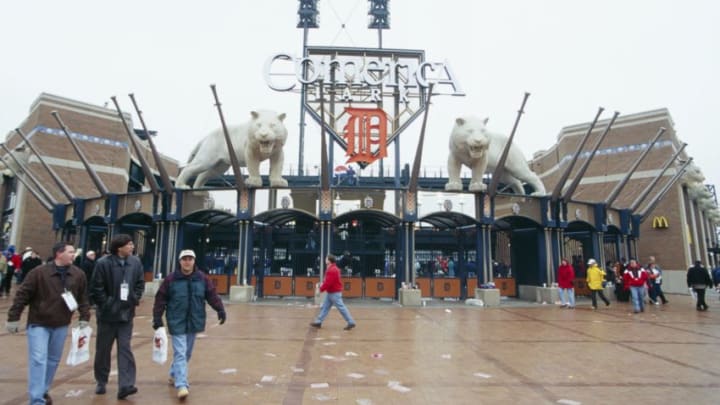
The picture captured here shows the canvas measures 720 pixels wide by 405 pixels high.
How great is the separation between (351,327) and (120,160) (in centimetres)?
2838

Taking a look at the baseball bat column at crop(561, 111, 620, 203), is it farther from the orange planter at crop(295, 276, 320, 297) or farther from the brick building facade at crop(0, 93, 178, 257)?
the brick building facade at crop(0, 93, 178, 257)

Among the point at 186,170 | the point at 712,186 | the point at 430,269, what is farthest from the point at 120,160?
the point at 712,186

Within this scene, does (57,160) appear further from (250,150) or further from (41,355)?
(41,355)

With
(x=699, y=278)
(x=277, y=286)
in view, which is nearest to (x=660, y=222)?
(x=699, y=278)

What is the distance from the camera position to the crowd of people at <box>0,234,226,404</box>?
4469 mm

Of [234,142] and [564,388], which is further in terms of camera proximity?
[234,142]

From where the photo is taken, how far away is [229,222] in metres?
19.2

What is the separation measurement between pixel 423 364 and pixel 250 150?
12.4m

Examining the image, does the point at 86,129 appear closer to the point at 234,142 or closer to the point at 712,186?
the point at 234,142

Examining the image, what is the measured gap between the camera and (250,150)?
17.0 metres

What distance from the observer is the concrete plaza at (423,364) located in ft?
16.5

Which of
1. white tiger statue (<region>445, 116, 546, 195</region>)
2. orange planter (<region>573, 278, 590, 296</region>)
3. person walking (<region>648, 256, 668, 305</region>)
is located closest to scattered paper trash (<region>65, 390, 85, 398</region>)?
white tiger statue (<region>445, 116, 546, 195</region>)

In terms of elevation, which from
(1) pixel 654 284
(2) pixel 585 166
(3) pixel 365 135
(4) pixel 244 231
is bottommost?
(1) pixel 654 284

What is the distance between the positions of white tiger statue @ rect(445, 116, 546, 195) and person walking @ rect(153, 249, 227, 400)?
516 inches
